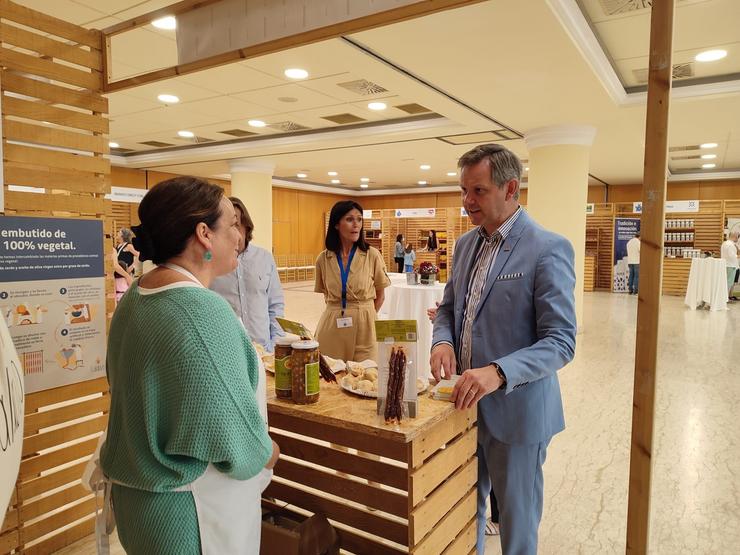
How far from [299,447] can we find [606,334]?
7659 millimetres

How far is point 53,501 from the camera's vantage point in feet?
8.95

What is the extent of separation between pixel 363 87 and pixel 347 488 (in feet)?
17.5

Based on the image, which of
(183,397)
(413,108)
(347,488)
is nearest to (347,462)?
(347,488)

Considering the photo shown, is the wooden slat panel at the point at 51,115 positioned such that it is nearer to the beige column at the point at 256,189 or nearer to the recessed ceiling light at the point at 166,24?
the recessed ceiling light at the point at 166,24

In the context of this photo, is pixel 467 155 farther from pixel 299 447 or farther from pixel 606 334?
pixel 606 334

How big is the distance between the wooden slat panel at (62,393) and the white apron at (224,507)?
4.39ft

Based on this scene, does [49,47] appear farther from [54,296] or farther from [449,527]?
[449,527]

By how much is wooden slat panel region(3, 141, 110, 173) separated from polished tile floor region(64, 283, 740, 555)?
2019mm

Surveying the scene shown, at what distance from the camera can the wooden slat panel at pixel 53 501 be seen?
2609 mm

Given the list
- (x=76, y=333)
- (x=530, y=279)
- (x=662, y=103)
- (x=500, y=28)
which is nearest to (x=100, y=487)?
(x=76, y=333)

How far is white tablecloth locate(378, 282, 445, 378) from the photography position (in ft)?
18.1

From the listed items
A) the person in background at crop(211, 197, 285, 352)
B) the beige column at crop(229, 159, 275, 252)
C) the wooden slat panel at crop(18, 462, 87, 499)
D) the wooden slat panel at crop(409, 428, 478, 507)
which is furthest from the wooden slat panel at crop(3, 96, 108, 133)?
the beige column at crop(229, 159, 275, 252)

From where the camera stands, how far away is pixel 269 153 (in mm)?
10500

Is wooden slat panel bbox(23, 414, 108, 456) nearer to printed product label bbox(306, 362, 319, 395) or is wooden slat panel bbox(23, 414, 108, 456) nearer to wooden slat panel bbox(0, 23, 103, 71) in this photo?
printed product label bbox(306, 362, 319, 395)
